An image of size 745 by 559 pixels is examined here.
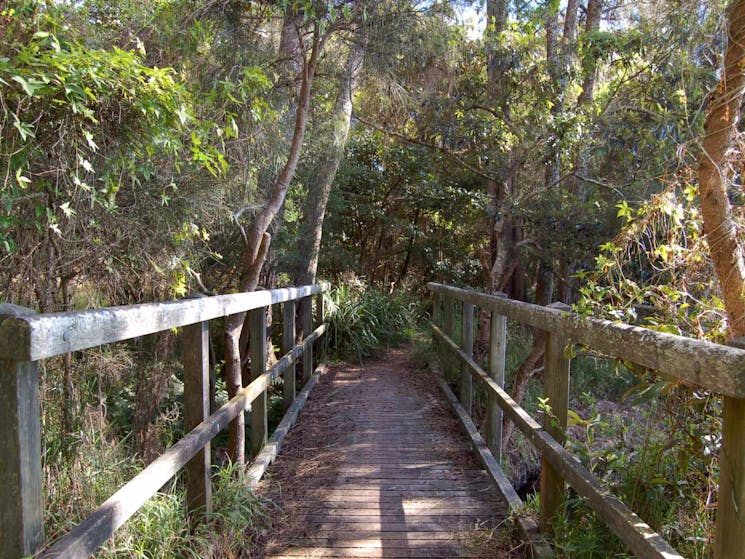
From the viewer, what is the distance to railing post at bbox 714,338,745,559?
1.40 m

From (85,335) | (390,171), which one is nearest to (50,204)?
(85,335)

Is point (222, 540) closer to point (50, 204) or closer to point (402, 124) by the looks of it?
point (50, 204)

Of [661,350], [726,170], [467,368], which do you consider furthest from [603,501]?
[467,368]

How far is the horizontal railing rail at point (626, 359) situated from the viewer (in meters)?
1.43

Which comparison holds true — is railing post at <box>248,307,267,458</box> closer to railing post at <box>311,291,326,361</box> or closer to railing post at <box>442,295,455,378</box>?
railing post at <box>442,295,455,378</box>

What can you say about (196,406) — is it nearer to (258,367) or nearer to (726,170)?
(258,367)

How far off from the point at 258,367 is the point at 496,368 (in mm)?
1772

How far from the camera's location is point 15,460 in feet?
4.78

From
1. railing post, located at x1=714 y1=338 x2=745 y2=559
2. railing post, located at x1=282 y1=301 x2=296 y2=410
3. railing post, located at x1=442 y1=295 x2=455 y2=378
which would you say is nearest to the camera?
railing post, located at x1=714 y1=338 x2=745 y2=559

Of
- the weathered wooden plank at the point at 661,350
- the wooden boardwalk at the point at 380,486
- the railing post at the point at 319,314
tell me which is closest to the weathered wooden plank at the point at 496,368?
the wooden boardwalk at the point at 380,486

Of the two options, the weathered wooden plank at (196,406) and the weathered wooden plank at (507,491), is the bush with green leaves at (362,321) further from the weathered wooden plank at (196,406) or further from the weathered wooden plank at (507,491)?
the weathered wooden plank at (196,406)

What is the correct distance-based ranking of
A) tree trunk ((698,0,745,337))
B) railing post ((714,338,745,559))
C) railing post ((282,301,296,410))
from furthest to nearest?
railing post ((282,301,296,410))
tree trunk ((698,0,745,337))
railing post ((714,338,745,559))

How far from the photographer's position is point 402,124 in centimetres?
1020

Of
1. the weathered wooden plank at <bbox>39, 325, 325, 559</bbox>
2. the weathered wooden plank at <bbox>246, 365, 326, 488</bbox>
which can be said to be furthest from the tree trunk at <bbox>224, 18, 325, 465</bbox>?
the weathered wooden plank at <bbox>39, 325, 325, 559</bbox>
